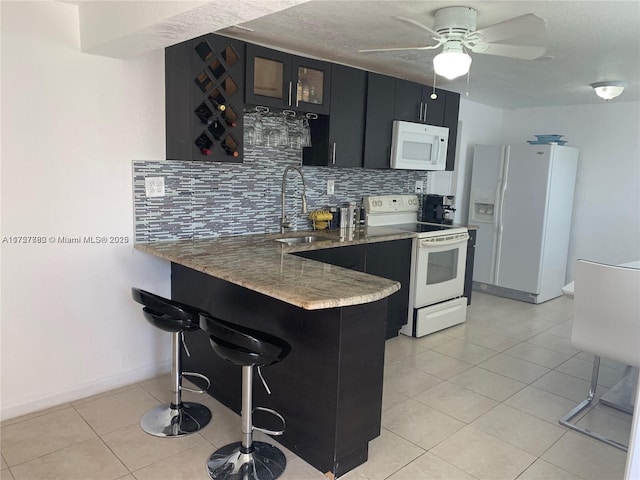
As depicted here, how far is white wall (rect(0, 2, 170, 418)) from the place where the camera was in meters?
2.39

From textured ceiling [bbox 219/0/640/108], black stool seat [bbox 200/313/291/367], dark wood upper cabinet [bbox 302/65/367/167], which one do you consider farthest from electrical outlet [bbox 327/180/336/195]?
black stool seat [bbox 200/313/291/367]

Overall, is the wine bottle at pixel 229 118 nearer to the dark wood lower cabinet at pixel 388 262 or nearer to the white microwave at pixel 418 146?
the dark wood lower cabinet at pixel 388 262

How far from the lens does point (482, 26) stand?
2.76 meters

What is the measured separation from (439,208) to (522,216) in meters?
1.12

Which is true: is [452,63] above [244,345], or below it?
above

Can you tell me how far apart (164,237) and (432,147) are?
8.52 feet

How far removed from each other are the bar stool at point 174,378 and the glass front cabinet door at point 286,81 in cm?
140

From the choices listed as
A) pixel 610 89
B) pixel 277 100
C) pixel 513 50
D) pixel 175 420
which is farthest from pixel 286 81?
pixel 610 89

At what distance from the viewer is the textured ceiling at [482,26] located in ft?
7.98

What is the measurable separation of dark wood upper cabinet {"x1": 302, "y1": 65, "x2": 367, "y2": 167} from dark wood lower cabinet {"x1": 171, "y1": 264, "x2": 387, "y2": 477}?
1.57 metres

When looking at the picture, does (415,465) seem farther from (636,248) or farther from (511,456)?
(636,248)

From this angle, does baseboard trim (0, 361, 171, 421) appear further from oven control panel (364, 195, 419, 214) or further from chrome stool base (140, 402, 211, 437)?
oven control panel (364, 195, 419, 214)

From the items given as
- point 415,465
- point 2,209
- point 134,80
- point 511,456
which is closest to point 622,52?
point 511,456

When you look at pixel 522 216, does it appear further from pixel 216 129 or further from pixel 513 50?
pixel 216 129
